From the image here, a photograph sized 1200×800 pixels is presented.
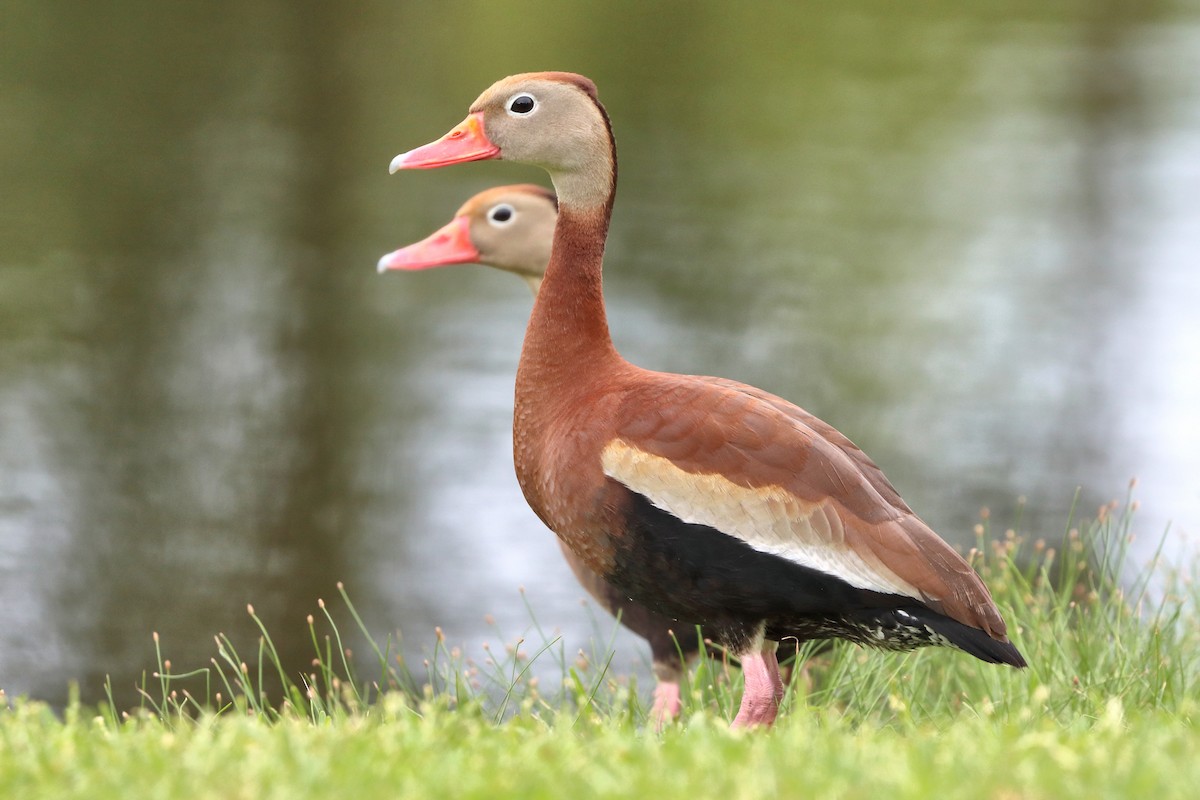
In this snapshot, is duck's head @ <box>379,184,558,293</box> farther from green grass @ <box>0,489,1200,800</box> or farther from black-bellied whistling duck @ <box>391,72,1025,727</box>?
green grass @ <box>0,489,1200,800</box>

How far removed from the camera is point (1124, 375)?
12039 millimetres

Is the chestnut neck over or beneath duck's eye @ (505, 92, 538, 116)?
beneath

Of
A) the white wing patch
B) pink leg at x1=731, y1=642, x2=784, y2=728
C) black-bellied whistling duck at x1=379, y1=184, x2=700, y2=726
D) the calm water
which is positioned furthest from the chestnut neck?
the calm water

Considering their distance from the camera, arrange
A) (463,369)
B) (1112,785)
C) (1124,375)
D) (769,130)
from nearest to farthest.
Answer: (1112,785) → (463,369) → (1124,375) → (769,130)

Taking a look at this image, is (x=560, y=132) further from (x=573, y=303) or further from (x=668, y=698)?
(x=668, y=698)

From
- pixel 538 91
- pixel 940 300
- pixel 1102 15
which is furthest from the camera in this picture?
pixel 1102 15

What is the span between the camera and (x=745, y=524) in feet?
13.1

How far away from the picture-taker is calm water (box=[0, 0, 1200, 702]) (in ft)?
29.6

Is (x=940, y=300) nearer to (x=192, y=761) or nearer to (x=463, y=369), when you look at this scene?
(x=463, y=369)

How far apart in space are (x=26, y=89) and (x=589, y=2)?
8.18m

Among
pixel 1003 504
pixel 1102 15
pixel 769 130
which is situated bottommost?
pixel 1003 504

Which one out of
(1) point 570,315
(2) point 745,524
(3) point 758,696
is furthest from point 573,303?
(3) point 758,696

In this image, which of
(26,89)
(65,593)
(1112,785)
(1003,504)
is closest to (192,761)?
(1112,785)

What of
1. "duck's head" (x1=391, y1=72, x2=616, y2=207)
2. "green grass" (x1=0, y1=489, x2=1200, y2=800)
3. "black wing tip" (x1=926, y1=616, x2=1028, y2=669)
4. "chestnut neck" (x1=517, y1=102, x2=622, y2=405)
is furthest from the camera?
"duck's head" (x1=391, y1=72, x2=616, y2=207)
